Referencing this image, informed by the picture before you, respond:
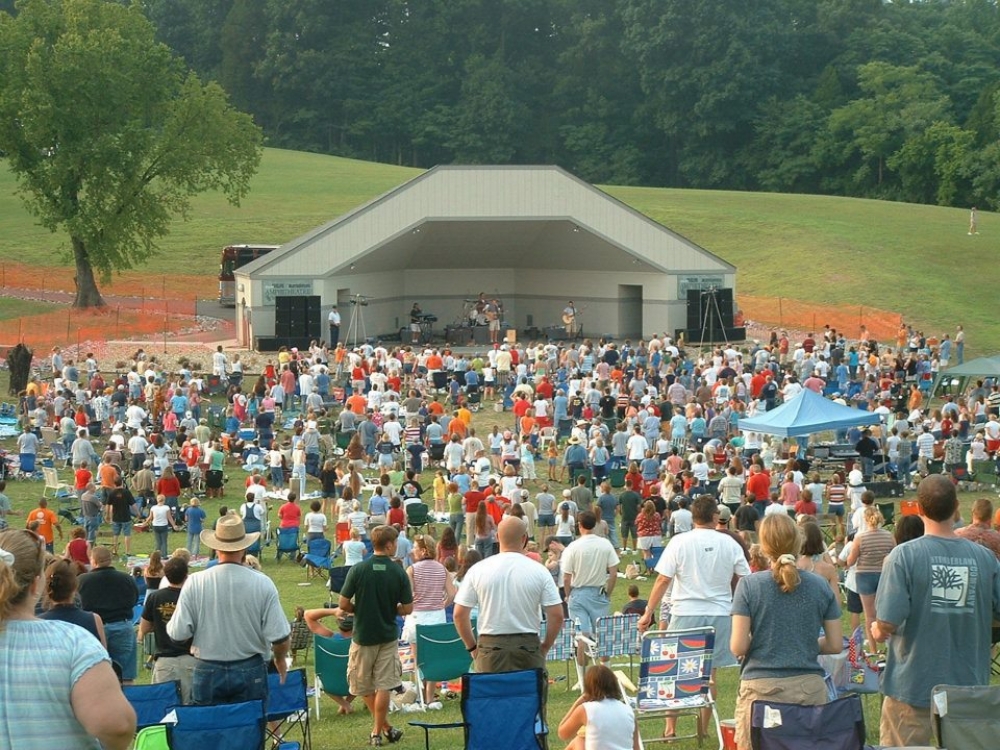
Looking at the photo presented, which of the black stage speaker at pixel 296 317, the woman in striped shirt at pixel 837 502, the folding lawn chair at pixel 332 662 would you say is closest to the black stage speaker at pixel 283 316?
the black stage speaker at pixel 296 317

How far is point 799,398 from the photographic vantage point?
24969 mm

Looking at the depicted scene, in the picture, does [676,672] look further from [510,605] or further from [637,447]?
[637,447]

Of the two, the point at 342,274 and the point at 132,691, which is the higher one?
the point at 342,274

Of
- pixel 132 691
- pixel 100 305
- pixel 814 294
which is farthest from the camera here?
pixel 814 294

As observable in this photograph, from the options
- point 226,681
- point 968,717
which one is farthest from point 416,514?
point 968,717

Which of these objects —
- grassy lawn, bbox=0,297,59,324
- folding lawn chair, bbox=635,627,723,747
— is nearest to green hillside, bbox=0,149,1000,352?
grassy lawn, bbox=0,297,59,324

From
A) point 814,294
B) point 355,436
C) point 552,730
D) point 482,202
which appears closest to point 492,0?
point 814,294

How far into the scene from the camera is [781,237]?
199ft

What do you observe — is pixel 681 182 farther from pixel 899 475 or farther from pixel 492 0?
pixel 899 475

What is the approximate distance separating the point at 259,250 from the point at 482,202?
37.5ft

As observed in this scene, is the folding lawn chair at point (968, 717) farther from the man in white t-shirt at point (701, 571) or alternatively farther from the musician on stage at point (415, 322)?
the musician on stage at point (415, 322)

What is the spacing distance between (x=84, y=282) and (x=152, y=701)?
4189 centimetres

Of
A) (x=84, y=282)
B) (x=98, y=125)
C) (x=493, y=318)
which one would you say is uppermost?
(x=98, y=125)

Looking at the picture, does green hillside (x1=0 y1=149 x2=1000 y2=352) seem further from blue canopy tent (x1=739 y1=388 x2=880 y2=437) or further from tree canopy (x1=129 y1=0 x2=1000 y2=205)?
blue canopy tent (x1=739 y1=388 x2=880 y2=437)
